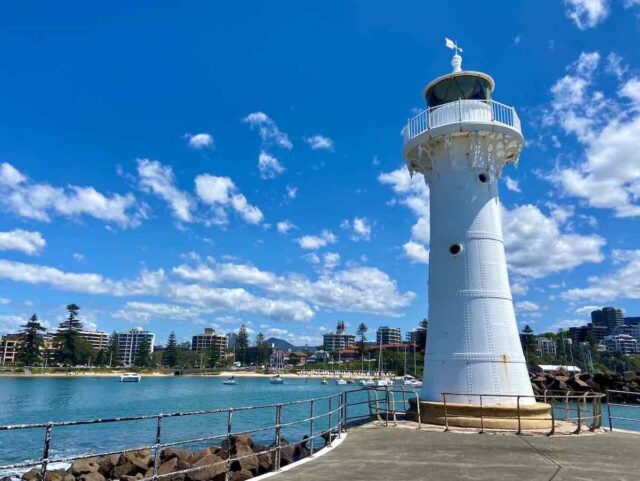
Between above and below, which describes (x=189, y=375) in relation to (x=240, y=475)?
below

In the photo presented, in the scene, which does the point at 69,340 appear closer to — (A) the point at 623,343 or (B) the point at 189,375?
(B) the point at 189,375

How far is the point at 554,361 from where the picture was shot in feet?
366

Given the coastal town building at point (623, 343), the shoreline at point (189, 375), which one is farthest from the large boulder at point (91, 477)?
the coastal town building at point (623, 343)

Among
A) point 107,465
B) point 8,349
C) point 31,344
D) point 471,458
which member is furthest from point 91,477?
point 8,349

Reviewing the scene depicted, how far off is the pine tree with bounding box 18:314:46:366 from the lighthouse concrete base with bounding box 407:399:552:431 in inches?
4735

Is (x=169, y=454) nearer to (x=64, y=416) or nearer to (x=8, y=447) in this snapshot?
(x=8, y=447)

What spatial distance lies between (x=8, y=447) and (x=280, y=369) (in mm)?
136874

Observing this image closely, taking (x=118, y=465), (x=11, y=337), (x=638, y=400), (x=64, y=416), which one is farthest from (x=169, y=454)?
(x=11, y=337)

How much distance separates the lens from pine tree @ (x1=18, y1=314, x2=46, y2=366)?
10925 centimetres

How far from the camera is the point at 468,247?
1282 cm

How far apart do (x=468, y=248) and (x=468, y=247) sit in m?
0.03

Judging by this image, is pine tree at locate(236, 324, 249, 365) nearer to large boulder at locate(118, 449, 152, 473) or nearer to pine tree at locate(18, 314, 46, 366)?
pine tree at locate(18, 314, 46, 366)

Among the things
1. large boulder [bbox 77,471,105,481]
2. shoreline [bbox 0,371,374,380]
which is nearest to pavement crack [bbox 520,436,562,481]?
large boulder [bbox 77,471,105,481]

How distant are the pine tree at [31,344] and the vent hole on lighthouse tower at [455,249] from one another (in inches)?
4725
